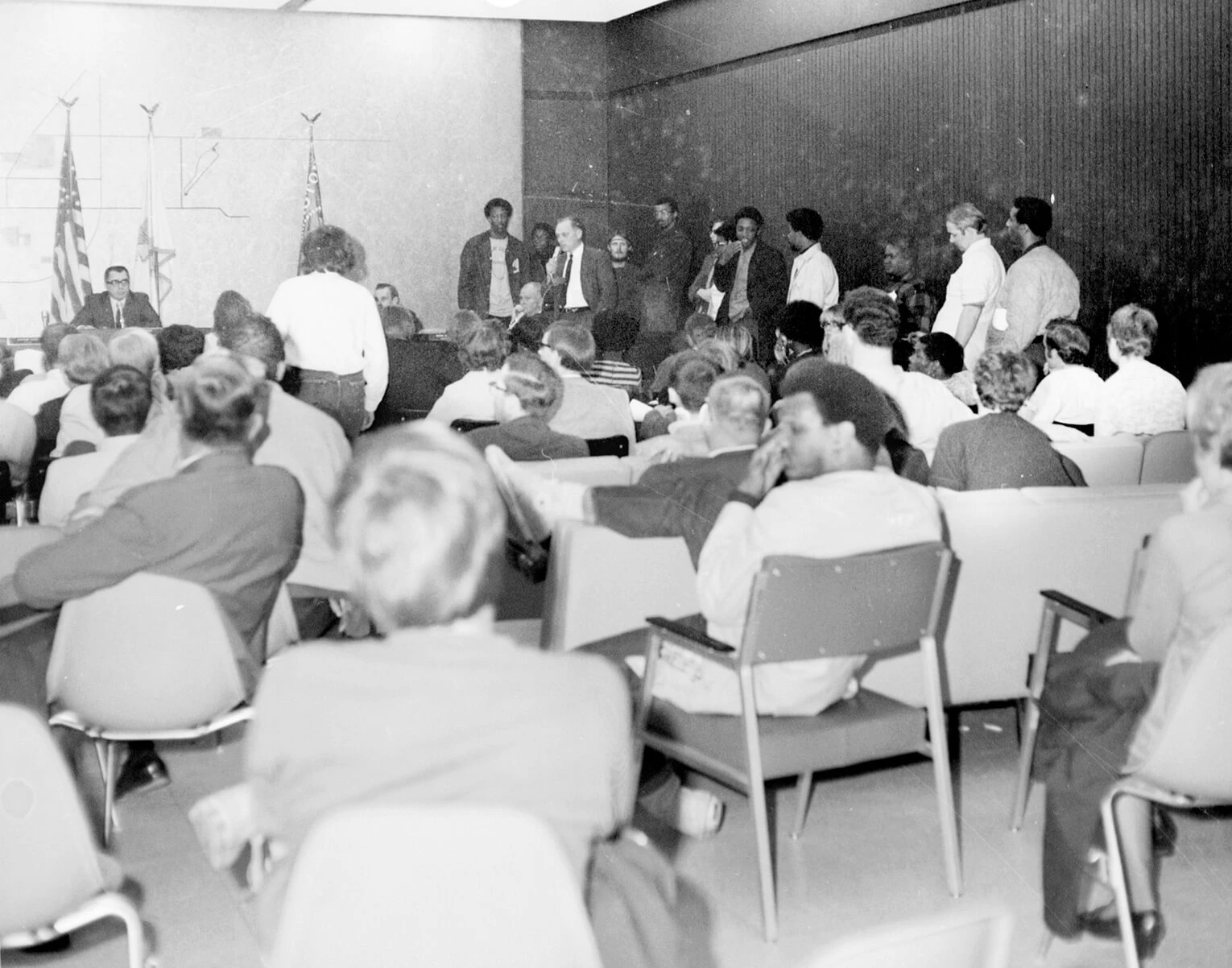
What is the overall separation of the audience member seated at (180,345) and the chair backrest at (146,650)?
2710 mm

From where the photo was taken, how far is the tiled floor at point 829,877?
272 centimetres

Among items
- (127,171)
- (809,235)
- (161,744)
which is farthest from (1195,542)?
(127,171)

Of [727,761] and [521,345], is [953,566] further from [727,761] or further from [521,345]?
[521,345]

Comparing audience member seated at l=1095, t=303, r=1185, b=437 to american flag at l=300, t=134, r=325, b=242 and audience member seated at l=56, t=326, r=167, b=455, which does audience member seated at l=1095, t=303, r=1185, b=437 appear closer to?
audience member seated at l=56, t=326, r=167, b=455

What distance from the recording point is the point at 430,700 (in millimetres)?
1497

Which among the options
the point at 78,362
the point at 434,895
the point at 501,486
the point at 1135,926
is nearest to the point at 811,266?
the point at 78,362

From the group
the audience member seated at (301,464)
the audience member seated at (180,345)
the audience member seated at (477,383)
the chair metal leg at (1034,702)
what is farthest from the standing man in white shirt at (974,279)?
the audience member seated at (301,464)

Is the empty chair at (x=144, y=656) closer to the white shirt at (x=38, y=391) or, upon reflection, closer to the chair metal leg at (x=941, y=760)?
the chair metal leg at (x=941, y=760)

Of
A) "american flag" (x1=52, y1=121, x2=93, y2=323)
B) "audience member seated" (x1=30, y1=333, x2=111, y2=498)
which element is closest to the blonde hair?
"audience member seated" (x1=30, y1=333, x2=111, y2=498)

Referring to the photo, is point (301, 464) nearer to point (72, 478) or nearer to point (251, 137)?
point (72, 478)

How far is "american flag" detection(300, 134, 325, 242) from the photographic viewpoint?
39.8 feet

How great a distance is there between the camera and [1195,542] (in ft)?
8.12

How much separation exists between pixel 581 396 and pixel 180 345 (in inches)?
59.7

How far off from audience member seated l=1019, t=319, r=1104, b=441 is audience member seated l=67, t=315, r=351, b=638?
3.13 metres
